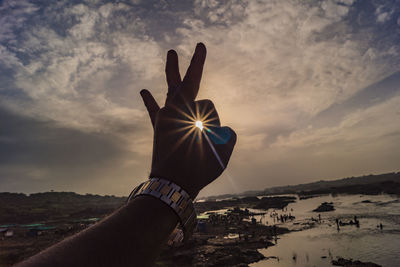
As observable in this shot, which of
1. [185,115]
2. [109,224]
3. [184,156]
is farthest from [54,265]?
[185,115]

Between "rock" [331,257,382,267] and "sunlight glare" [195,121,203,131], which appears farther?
"rock" [331,257,382,267]

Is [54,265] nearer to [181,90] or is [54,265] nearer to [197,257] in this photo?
[181,90]

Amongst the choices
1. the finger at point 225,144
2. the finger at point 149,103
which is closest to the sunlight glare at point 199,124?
the finger at point 225,144

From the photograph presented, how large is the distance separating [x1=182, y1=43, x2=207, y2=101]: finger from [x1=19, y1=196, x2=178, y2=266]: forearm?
134 cm

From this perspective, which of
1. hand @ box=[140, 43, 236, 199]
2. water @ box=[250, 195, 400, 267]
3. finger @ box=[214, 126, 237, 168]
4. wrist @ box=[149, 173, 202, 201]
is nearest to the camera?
wrist @ box=[149, 173, 202, 201]

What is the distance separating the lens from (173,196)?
2.19 meters

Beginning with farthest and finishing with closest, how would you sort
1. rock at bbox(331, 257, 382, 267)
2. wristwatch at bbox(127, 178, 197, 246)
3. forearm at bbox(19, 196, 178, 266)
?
rock at bbox(331, 257, 382, 267) → wristwatch at bbox(127, 178, 197, 246) → forearm at bbox(19, 196, 178, 266)

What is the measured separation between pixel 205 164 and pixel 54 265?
5.40 ft

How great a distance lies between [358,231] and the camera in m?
36.9

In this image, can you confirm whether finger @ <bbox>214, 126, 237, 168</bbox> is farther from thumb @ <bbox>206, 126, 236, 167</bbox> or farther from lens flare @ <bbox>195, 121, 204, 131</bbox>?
lens flare @ <bbox>195, 121, 204, 131</bbox>

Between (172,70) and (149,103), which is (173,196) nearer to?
(172,70)

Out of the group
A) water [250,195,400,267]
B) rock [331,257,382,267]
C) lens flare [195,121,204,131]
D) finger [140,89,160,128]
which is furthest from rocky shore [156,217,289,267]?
lens flare [195,121,204,131]

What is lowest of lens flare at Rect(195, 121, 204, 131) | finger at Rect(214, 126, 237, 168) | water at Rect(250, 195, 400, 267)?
water at Rect(250, 195, 400, 267)

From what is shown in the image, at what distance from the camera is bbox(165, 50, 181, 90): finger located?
111 inches
